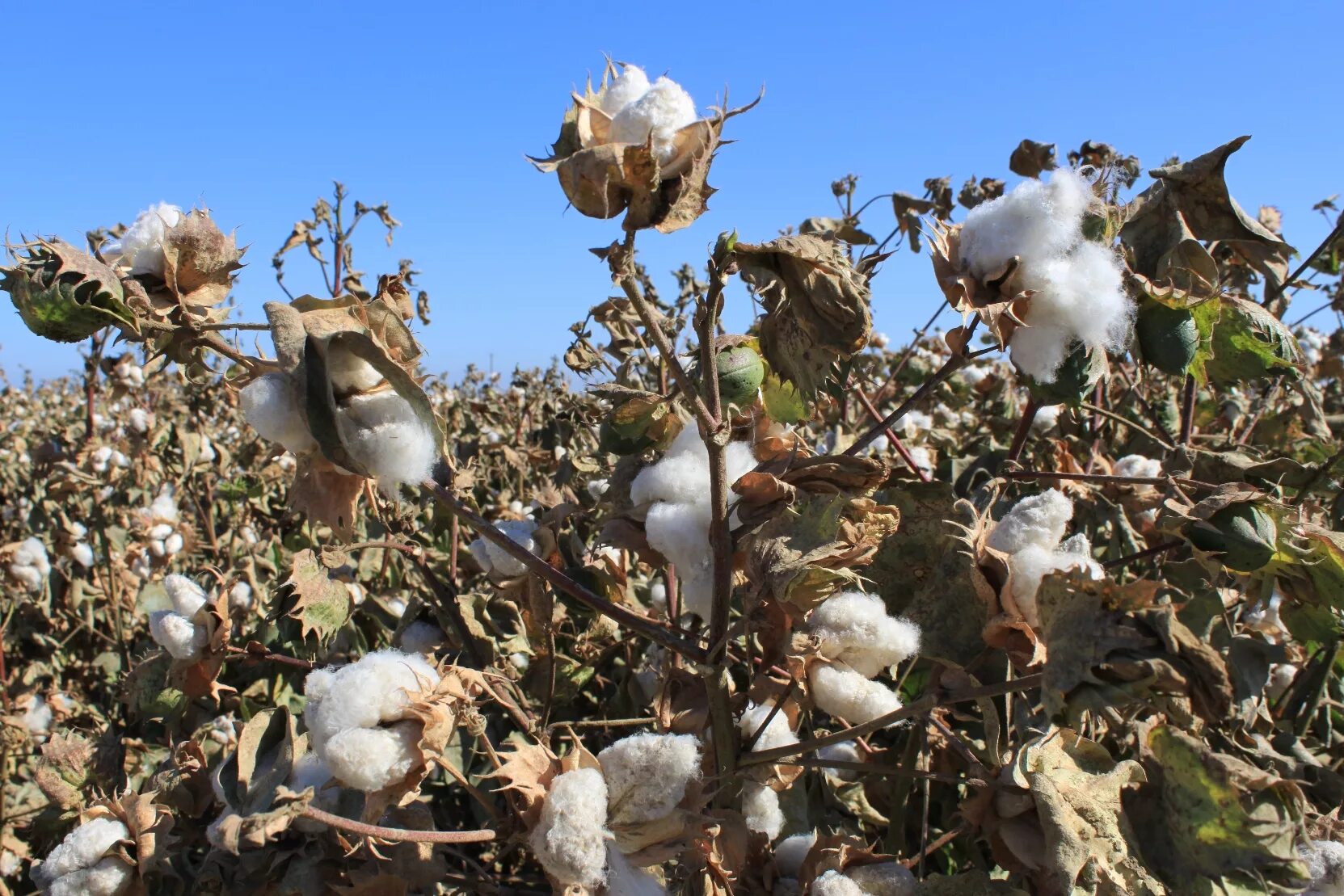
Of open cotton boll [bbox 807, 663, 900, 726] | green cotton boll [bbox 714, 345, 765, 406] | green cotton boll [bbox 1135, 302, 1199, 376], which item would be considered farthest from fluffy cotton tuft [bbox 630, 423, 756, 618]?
green cotton boll [bbox 1135, 302, 1199, 376]

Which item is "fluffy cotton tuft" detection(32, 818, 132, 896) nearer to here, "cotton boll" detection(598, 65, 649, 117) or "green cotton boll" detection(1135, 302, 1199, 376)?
"cotton boll" detection(598, 65, 649, 117)

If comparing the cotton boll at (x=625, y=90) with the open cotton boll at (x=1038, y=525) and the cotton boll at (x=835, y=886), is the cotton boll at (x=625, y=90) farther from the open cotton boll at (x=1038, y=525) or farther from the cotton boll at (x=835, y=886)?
the cotton boll at (x=835, y=886)

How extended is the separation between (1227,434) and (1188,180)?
5.72 feet

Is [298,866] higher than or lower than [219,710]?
lower

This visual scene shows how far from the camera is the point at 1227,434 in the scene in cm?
280

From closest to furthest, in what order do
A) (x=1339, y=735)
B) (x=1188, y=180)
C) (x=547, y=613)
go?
1. (x=1188, y=180)
2. (x=547, y=613)
3. (x=1339, y=735)

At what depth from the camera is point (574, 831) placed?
3.47 feet

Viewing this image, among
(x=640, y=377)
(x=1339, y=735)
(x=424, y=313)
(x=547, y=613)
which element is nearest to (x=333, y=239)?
(x=424, y=313)

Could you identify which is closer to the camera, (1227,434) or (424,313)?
(1227,434)

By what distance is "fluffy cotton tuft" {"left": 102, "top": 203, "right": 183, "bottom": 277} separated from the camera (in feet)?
3.95

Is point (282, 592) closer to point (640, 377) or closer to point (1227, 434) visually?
point (640, 377)

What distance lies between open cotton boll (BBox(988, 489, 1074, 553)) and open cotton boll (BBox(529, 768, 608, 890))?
61cm

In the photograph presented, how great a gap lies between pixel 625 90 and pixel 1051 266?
22.1 inches

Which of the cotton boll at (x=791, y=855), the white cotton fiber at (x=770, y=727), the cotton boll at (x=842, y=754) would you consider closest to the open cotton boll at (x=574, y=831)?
the cotton boll at (x=791, y=855)
